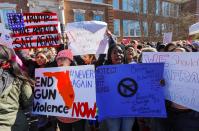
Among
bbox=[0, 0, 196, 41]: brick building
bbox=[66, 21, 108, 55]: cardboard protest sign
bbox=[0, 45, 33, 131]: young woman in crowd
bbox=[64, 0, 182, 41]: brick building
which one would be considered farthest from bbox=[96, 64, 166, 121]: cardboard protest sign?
bbox=[64, 0, 182, 41]: brick building

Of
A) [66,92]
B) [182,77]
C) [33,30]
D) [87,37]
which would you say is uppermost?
[33,30]

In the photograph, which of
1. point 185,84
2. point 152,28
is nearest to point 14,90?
point 185,84

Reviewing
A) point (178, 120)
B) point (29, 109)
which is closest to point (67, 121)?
point (29, 109)

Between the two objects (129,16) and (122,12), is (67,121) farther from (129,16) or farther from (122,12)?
(129,16)

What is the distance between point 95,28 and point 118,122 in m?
2.05

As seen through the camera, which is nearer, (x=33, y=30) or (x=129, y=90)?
(x=129, y=90)

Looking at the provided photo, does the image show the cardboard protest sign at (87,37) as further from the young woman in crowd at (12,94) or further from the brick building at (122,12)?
the brick building at (122,12)

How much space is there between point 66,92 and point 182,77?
59.0 inches

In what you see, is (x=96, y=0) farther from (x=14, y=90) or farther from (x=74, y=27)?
(x=14, y=90)

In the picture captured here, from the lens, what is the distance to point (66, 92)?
392 cm

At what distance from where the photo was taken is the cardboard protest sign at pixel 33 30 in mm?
5148

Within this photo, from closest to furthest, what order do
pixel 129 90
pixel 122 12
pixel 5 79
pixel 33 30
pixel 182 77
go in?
1. pixel 5 79
2. pixel 182 77
3. pixel 129 90
4. pixel 33 30
5. pixel 122 12

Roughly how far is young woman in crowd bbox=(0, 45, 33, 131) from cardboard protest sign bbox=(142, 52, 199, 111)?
168cm

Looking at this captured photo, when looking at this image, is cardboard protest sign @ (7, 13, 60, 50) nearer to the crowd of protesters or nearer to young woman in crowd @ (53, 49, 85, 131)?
the crowd of protesters
